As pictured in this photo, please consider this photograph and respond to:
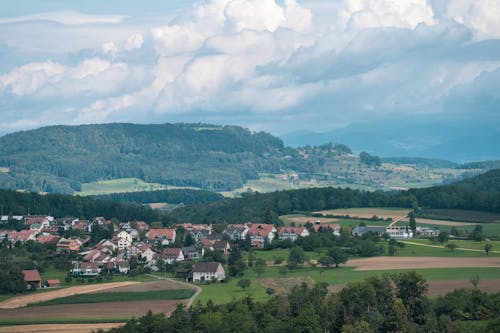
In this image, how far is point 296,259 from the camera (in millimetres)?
92625

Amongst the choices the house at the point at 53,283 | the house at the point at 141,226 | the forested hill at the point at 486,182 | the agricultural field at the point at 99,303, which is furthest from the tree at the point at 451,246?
the forested hill at the point at 486,182

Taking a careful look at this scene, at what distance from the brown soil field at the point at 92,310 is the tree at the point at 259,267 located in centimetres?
1325

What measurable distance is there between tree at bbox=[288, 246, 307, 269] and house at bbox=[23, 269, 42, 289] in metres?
22.4

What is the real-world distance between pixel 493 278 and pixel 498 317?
19.8 meters

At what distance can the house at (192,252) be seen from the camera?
10419cm

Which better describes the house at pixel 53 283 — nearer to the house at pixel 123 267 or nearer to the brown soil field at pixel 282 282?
the house at pixel 123 267

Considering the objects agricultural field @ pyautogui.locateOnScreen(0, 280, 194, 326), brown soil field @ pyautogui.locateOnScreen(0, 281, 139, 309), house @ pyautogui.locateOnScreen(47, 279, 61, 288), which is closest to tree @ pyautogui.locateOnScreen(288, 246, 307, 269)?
agricultural field @ pyautogui.locateOnScreen(0, 280, 194, 326)

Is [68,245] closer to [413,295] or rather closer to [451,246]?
[451,246]

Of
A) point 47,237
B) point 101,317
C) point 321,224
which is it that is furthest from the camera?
point 321,224

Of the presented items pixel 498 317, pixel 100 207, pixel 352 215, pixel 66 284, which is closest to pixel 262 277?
pixel 66 284

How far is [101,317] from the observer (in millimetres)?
70312

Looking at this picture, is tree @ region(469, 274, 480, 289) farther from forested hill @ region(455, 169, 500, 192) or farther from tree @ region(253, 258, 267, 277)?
forested hill @ region(455, 169, 500, 192)

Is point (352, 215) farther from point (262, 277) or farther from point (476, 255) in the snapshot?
point (262, 277)

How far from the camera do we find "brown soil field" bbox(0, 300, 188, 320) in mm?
71500
